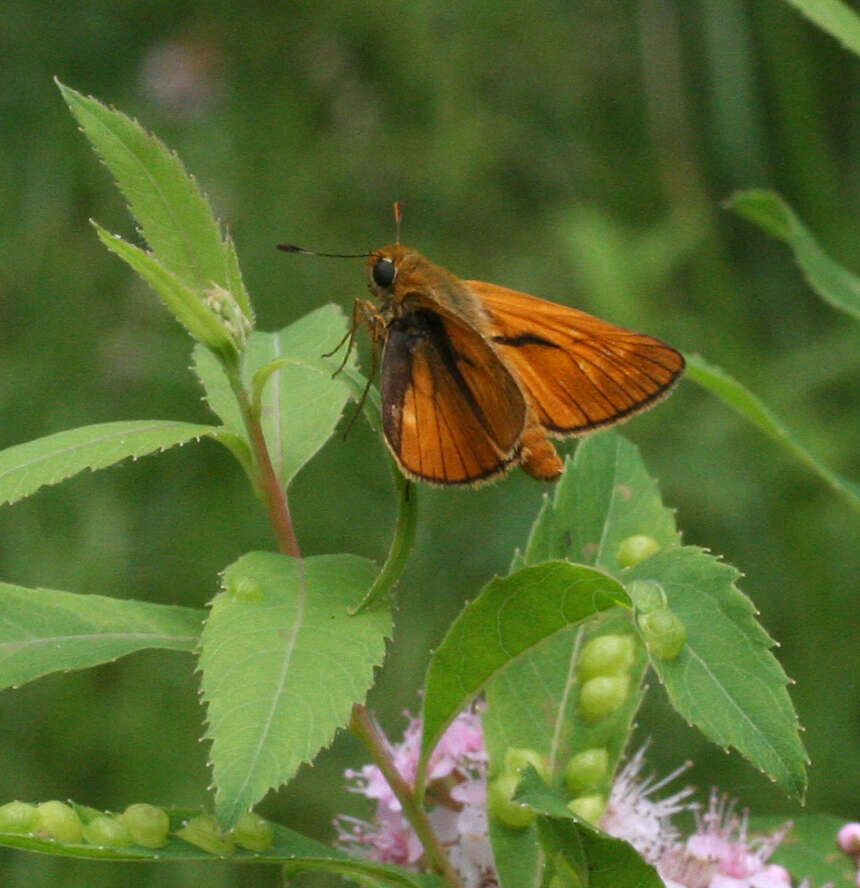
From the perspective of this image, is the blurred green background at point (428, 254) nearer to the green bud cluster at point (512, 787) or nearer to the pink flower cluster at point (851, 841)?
the pink flower cluster at point (851, 841)

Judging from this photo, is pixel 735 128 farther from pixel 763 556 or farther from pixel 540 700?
pixel 540 700

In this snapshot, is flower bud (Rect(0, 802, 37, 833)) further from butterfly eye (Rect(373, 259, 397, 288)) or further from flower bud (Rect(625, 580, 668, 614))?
butterfly eye (Rect(373, 259, 397, 288))

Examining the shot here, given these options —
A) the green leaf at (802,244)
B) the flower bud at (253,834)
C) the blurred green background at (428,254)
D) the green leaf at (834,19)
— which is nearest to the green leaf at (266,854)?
the flower bud at (253,834)

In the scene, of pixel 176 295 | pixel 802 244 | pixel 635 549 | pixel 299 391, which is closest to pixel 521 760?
pixel 635 549

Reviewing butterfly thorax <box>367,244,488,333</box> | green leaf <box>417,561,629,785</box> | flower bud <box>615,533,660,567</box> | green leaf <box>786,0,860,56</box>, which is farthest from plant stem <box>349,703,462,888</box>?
green leaf <box>786,0,860,56</box>

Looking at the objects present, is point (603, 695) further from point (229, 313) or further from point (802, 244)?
point (802, 244)

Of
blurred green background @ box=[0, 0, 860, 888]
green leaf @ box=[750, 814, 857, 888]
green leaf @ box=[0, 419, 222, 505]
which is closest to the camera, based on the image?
green leaf @ box=[0, 419, 222, 505]
